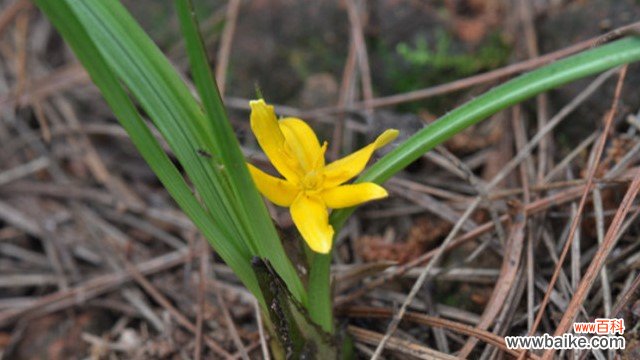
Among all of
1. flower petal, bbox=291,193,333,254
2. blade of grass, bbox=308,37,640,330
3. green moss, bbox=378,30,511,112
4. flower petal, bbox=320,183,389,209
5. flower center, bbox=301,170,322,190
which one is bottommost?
flower petal, bbox=291,193,333,254

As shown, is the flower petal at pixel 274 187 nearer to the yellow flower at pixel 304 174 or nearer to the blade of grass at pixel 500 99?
the yellow flower at pixel 304 174

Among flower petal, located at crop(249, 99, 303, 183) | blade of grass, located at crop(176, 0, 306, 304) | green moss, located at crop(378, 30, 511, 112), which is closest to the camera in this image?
blade of grass, located at crop(176, 0, 306, 304)

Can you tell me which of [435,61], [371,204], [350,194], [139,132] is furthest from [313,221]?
[435,61]

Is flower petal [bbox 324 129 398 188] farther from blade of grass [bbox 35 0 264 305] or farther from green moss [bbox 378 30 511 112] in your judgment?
green moss [bbox 378 30 511 112]

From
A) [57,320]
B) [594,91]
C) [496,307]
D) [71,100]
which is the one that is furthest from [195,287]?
[594,91]

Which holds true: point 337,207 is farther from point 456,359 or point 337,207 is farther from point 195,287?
point 195,287

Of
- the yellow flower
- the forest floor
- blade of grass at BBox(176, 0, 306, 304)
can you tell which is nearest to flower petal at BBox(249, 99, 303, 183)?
the yellow flower

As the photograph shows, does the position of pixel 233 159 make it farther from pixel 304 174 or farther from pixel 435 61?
pixel 435 61
